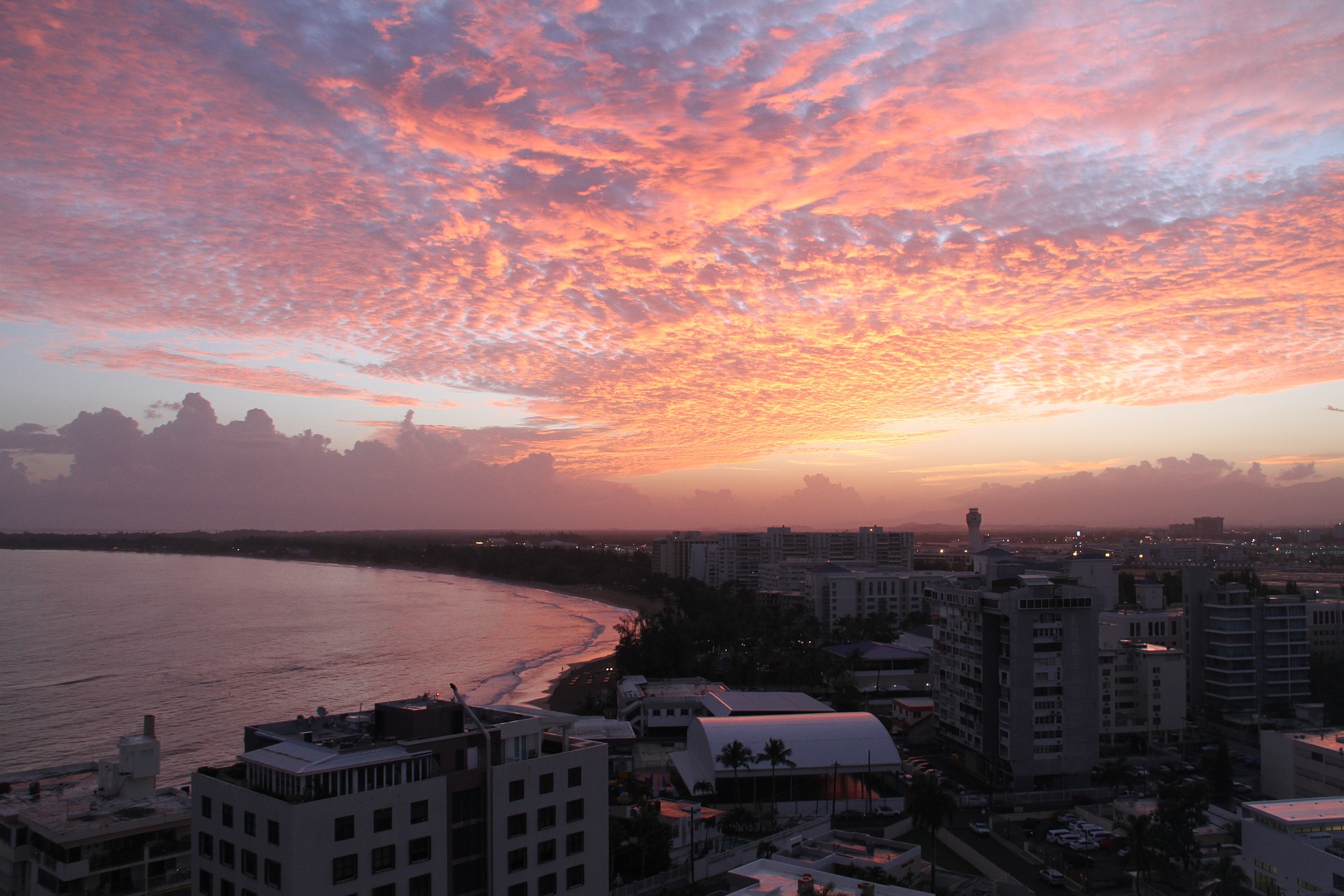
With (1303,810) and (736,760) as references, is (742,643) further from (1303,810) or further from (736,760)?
(1303,810)

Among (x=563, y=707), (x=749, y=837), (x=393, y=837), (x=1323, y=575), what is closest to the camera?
(x=393, y=837)

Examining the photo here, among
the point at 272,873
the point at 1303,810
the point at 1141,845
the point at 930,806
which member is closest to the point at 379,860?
the point at 272,873

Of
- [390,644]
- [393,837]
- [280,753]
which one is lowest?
[390,644]

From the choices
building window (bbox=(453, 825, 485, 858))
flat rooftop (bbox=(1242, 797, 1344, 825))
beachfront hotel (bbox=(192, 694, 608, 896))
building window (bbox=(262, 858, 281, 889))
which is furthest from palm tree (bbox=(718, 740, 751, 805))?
building window (bbox=(262, 858, 281, 889))

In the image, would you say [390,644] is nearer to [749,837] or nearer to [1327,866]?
[749,837]

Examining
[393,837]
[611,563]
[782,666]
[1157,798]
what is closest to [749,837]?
[1157,798]

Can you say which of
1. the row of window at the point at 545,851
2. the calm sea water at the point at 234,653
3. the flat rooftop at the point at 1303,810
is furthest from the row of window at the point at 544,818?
the calm sea water at the point at 234,653

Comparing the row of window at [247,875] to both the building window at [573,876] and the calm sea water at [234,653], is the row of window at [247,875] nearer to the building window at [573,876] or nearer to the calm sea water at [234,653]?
the building window at [573,876]

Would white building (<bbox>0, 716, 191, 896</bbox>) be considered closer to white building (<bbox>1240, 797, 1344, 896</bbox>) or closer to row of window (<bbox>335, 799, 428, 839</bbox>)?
row of window (<bbox>335, 799, 428, 839</bbox>)
